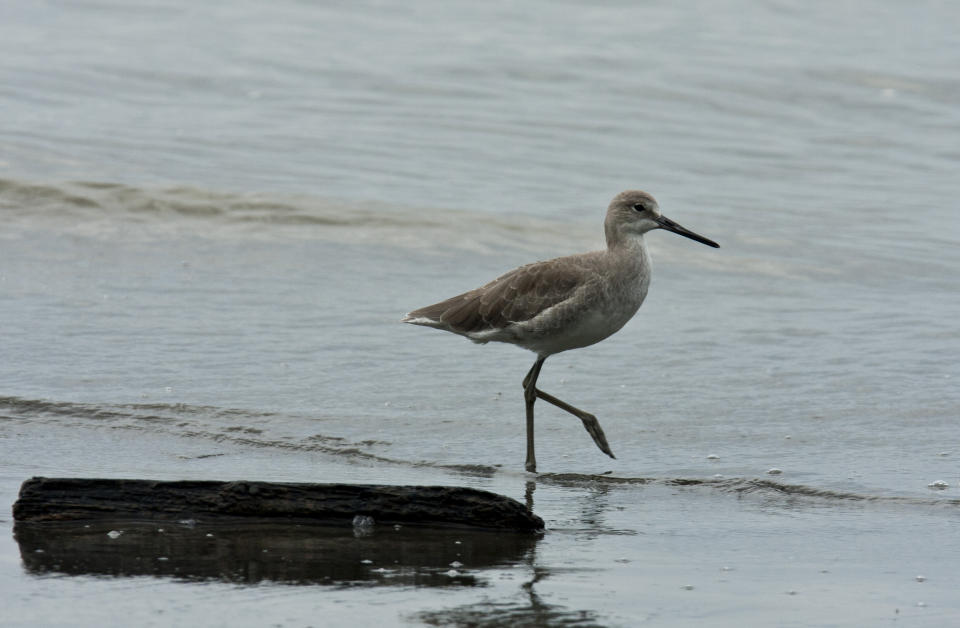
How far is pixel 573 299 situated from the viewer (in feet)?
25.0

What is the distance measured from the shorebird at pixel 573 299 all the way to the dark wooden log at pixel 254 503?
1.92m

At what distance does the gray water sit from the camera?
17.4 ft

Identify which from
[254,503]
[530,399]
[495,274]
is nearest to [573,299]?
[530,399]

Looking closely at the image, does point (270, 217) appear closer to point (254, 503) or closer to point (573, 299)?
point (573, 299)

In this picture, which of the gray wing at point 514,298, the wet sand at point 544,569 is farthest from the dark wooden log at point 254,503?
the gray wing at point 514,298

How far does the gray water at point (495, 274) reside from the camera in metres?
5.30

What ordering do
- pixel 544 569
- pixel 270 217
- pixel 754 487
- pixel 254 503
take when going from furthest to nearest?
pixel 270 217 < pixel 754 487 < pixel 254 503 < pixel 544 569

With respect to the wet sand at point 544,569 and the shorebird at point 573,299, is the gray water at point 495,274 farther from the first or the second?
the shorebird at point 573,299

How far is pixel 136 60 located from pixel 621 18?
9217 millimetres

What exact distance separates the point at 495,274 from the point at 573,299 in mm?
4956

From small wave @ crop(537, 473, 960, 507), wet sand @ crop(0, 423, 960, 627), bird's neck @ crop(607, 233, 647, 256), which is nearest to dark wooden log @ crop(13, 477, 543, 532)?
wet sand @ crop(0, 423, 960, 627)

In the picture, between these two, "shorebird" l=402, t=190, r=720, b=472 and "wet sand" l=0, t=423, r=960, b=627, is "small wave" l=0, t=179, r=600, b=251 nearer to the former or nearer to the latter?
"shorebird" l=402, t=190, r=720, b=472

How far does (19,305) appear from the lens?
10.4 m

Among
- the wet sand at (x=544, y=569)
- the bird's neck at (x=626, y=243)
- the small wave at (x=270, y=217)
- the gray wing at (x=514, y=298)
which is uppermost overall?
the bird's neck at (x=626, y=243)
